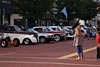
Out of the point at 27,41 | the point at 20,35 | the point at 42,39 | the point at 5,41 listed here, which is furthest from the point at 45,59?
the point at 42,39

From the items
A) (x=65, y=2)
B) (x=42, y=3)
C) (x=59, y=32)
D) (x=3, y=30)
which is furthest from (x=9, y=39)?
(x=65, y=2)

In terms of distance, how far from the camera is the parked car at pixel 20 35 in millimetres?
25125

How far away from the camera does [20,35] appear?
25.6 m

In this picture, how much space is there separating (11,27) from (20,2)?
1596 cm

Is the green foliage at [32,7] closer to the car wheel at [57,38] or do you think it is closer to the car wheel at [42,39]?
the car wheel at [57,38]

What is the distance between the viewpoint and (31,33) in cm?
2577

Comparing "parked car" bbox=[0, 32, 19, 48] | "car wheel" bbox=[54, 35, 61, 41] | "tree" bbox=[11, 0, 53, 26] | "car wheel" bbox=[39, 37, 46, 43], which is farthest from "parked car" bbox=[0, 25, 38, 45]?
"tree" bbox=[11, 0, 53, 26]

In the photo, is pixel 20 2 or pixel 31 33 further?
pixel 20 2

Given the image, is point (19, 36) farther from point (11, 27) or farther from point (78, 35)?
point (78, 35)

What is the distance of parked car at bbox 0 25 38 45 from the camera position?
2512 cm

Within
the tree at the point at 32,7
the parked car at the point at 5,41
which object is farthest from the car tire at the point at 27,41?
the tree at the point at 32,7

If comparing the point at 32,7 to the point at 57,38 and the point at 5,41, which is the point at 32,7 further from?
the point at 5,41

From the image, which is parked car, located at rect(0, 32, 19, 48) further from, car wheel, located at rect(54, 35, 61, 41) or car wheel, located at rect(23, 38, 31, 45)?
car wheel, located at rect(54, 35, 61, 41)

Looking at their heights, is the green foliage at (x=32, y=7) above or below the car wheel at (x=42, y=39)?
above
